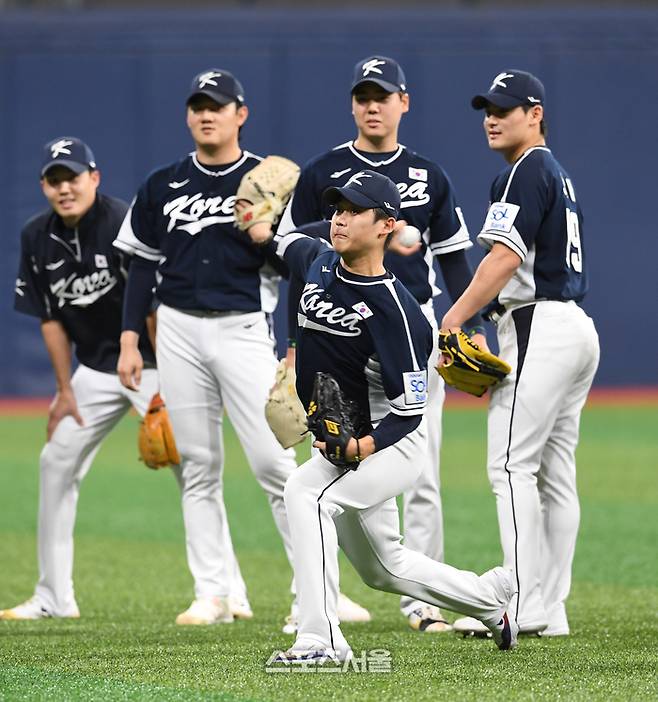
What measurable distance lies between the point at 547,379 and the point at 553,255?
464mm

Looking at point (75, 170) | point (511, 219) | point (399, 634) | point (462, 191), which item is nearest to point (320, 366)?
point (511, 219)

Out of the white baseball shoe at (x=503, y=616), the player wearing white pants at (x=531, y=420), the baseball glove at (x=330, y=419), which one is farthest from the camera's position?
the player wearing white pants at (x=531, y=420)

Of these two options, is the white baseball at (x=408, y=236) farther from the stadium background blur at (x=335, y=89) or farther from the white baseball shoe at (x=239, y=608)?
the stadium background blur at (x=335, y=89)

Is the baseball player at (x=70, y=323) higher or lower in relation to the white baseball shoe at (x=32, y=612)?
higher

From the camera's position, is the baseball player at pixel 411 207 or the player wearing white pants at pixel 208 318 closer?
the baseball player at pixel 411 207

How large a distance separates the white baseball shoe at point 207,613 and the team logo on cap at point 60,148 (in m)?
2.09

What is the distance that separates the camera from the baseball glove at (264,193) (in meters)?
5.77

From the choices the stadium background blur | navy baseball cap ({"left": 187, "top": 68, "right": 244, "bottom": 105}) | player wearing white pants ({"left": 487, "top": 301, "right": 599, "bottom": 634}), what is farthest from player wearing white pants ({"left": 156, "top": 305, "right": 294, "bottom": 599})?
the stadium background blur

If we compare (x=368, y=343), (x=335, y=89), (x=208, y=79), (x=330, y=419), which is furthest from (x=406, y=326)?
(x=335, y=89)

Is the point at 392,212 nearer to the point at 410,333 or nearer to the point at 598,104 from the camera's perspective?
the point at 410,333

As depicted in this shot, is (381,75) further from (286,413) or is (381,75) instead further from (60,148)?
(60,148)

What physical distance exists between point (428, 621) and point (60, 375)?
202 cm

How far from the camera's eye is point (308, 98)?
18688mm

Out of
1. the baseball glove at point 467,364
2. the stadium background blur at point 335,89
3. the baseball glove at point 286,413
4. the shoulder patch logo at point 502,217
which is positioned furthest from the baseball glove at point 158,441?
the stadium background blur at point 335,89
